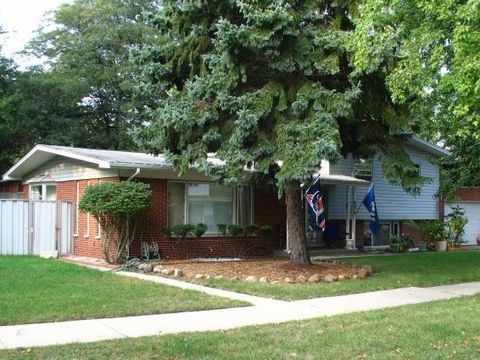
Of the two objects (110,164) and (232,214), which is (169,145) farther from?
(232,214)

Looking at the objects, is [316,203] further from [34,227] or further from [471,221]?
[471,221]

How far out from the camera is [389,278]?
13969 millimetres

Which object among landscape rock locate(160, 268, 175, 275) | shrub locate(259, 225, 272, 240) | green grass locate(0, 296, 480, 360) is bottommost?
green grass locate(0, 296, 480, 360)

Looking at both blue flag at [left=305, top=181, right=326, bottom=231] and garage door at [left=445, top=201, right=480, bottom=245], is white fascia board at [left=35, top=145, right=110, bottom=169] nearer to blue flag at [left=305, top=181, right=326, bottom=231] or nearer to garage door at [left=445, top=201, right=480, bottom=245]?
blue flag at [left=305, top=181, right=326, bottom=231]

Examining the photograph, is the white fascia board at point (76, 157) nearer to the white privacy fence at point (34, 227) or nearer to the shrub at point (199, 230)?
the white privacy fence at point (34, 227)

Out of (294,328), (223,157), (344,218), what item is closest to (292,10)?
(223,157)

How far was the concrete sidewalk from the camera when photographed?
7.75 metres

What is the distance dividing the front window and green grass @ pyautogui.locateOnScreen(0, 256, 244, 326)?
761cm

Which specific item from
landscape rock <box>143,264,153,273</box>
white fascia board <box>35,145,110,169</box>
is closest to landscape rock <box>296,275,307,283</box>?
landscape rock <box>143,264,153,273</box>

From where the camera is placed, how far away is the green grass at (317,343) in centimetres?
690

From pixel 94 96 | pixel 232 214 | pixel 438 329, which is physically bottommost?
pixel 438 329

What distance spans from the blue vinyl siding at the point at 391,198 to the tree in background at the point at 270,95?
7848 mm

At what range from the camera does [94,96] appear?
37.4m

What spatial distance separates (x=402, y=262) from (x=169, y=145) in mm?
7785
